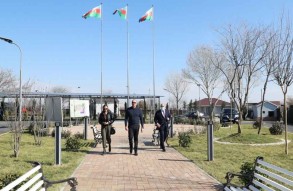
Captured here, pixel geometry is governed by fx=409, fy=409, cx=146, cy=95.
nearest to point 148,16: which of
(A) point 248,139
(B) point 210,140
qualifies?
(A) point 248,139

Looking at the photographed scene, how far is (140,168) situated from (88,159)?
237 cm

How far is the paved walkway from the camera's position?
27.5 feet

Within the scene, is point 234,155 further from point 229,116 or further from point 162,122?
point 229,116

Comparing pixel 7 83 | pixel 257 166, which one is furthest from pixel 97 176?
pixel 7 83

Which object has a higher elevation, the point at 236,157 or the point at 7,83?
the point at 7,83

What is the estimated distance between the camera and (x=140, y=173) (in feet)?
32.7

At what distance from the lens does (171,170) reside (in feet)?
34.4

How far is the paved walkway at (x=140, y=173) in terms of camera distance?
330 inches

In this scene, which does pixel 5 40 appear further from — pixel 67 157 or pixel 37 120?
pixel 67 157

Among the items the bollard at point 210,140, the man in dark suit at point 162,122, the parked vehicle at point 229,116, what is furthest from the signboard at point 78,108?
the bollard at point 210,140

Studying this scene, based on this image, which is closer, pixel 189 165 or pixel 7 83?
pixel 189 165

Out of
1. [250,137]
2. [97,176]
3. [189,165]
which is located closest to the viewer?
[97,176]

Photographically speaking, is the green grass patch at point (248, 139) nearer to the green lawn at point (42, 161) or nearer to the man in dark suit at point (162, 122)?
the man in dark suit at point (162, 122)

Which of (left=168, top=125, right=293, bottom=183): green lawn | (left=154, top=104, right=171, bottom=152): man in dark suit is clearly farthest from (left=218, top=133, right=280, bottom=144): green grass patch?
(left=154, top=104, right=171, bottom=152): man in dark suit
